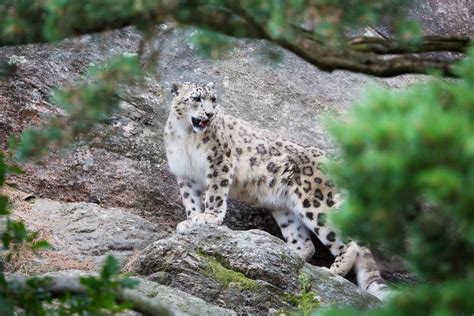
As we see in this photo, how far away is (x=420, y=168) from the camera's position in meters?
3.59

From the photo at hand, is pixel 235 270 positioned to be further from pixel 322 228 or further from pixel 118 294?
pixel 118 294

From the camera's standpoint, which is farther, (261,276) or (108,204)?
(108,204)

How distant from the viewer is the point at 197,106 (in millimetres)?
11570

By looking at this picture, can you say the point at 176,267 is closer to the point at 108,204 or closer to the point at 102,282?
the point at 108,204

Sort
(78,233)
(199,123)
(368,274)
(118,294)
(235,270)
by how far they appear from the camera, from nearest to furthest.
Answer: (118,294), (235,270), (78,233), (368,274), (199,123)

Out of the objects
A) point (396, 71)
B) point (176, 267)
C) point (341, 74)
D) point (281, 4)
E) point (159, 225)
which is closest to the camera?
point (281, 4)

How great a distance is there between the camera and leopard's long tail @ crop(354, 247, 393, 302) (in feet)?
36.6

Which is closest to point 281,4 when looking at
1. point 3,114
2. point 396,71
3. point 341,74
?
point 396,71

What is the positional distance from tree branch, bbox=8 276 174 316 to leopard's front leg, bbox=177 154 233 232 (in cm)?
568

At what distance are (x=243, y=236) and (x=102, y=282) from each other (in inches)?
171

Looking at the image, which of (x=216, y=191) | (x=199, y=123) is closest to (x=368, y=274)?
(x=216, y=191)

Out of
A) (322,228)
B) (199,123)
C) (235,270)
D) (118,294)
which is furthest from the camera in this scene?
(322,228)

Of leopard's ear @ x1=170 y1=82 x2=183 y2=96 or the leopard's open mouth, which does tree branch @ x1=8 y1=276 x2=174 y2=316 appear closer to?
the leopard's open mouth

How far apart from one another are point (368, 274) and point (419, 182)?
7.96m
